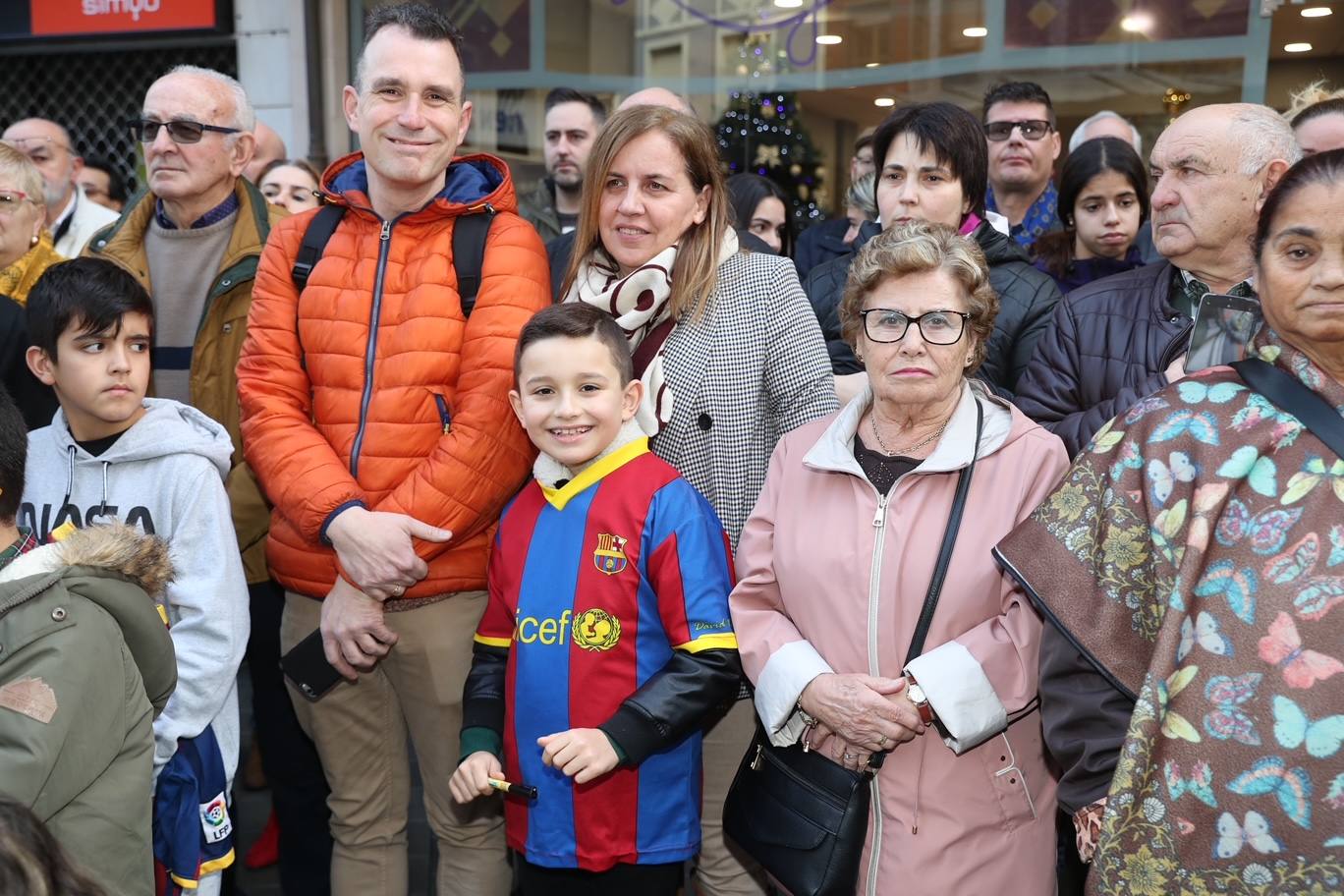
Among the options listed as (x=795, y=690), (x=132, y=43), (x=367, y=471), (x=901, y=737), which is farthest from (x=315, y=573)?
(x=132, y=43)

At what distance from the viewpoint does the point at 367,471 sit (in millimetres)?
3037

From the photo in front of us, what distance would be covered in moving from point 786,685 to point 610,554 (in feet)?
1.64

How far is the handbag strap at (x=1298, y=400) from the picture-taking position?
1.86 metres

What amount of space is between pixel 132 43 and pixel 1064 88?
6.84 meters

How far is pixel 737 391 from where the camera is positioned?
3027mm

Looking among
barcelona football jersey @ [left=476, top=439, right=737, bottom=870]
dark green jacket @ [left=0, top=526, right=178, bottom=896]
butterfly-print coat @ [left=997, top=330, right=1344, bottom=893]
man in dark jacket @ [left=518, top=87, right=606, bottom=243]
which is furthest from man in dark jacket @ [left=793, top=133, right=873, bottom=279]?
dark green jacket @ [left=0, top=526, right=178, bottom=896]

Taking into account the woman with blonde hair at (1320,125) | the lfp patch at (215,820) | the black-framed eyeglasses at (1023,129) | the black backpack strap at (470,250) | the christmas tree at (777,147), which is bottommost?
the lfp patch at (215,820)

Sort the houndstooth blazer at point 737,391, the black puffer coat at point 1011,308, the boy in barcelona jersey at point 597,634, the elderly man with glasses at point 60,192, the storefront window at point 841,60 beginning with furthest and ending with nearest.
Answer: the storefront window at point 841,60
the elderly man with glasses at point 60,192
the black puffer coat at point 1011,308
the houndstooth blazer at point 737,391
the boy in barcelona jersey at point 597,634

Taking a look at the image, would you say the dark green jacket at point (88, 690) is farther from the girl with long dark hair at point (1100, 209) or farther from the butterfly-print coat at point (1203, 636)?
the girl with long dark hair at point (1100, 209)

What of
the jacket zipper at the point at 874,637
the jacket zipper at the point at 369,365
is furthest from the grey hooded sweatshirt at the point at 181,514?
the jacket zipper at the point at 874,637

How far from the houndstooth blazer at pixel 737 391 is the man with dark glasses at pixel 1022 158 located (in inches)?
88.6

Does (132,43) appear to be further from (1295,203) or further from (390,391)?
(1295,203)

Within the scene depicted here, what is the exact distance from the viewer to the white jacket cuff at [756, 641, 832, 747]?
2.54 meters

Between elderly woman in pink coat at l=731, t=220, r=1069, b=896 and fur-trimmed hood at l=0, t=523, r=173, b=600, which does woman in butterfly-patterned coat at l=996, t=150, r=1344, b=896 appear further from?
fur-trimmed hood at l=0, t=523, r=173, b=600
